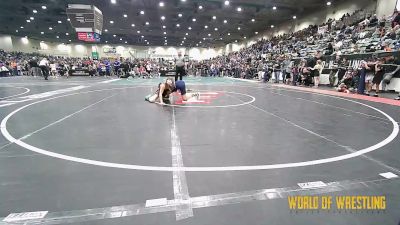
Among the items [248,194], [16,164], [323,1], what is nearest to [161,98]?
[16,164]

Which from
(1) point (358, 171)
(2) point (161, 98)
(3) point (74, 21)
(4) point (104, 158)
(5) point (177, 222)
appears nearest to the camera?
(5) point (177, 222)

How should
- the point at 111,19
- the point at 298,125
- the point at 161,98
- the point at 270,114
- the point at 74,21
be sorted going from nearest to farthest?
the point at 298,125 → the point at 270,114 → the point at 161,98 → the point at 74,21 → the point at 111,19

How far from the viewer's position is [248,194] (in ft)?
7.30

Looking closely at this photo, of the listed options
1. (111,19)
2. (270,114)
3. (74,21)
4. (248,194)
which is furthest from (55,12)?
(248,194)

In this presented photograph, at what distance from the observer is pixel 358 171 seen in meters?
2.75

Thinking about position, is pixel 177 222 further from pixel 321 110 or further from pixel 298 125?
Result: pixel 321 110

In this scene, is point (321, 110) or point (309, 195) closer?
point (309, 195)

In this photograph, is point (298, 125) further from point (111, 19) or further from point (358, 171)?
point (111, 19)

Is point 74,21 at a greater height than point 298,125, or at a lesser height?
greater

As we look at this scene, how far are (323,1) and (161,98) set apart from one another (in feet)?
74.2

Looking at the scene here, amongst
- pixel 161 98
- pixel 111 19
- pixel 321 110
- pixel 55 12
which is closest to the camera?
pixel 321 110

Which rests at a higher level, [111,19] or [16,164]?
[111,19]

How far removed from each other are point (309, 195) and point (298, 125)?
111 inches

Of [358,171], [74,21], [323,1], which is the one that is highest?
[323,1]
